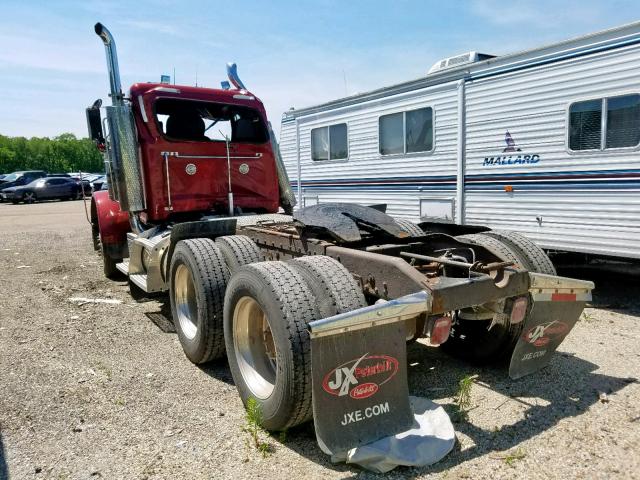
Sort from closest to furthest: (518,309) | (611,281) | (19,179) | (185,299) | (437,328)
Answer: (437,328), (518,309), (185,299), (611,281), (19,179)

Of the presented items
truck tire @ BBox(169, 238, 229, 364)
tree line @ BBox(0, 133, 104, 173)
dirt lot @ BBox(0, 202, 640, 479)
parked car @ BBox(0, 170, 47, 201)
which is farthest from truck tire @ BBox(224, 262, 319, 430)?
tree line @ BBox(0, 133, 104, 173)

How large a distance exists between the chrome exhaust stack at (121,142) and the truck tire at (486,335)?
12.0ft

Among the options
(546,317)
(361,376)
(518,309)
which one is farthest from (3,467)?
(546,317)

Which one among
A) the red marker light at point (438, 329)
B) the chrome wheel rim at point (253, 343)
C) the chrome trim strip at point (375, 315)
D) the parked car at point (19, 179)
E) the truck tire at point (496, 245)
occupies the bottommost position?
the chrome wheel rim at point (253, 343)

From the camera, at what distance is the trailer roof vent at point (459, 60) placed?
7.14 metres

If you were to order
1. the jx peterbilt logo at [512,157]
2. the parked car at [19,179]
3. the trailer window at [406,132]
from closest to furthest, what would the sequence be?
1. the jx peterbilt logo at [512,157]
2. the trailer window at [406,132]
3. the parked car at [19,179]

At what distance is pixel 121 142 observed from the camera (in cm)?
575

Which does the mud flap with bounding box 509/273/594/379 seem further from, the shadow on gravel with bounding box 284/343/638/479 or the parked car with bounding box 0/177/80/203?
the parked car with bounding box 0/177/80/203

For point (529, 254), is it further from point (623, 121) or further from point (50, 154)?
point (50, 154)

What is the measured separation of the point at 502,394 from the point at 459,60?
5.15 meters

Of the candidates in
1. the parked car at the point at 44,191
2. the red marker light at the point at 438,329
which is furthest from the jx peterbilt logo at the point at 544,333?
the parked car at the point at 44,191

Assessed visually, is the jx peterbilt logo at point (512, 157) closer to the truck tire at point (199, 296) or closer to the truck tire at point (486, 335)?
the truck tire at point (486, 335)

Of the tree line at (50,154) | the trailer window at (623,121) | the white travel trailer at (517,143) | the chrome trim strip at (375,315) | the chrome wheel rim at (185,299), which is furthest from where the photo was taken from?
the tree line at (50,154)

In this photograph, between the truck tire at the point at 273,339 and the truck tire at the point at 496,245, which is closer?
the truck tire at the point at 273,339
